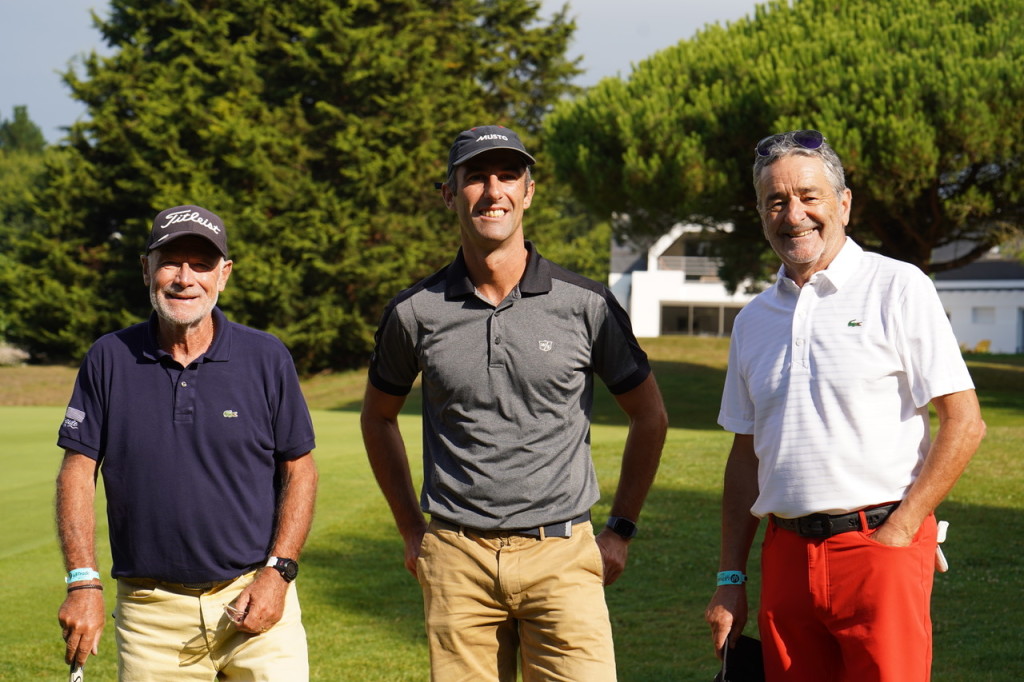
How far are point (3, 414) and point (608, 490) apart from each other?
A: 1657 cm

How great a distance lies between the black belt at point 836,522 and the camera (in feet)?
11.0

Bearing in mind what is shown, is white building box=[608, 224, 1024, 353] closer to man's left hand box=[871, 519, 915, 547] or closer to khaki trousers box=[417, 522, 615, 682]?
khaki trousers box=[417, 522, 615, 682]

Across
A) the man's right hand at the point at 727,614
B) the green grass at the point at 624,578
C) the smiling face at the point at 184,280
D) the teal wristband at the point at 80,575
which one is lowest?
the green grass at the point at 624,578

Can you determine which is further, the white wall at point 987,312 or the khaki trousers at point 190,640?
the white wall at point 987,312

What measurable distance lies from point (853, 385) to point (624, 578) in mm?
5911

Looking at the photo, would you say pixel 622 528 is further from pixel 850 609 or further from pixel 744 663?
pixel 850 609

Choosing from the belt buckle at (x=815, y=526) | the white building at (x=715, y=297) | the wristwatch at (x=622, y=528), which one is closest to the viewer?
the belt buckle at (x=815, y=526)

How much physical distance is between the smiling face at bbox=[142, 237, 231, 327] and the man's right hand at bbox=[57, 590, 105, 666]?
37.5 inches

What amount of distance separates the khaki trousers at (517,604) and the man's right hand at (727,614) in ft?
1.15

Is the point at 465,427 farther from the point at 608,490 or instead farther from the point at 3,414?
Answer: the point at 3,414

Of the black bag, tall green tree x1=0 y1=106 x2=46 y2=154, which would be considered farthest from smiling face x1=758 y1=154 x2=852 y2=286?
tall green tree x1=0 y1=106 x2=46 y2=154

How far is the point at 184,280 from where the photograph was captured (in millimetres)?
3945

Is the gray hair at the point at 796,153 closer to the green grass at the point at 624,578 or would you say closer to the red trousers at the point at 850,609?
the red trousers at the point at 850,609

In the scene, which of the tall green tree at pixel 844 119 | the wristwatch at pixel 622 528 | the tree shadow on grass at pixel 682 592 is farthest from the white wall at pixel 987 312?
the wristwatch at pixel 622 528
